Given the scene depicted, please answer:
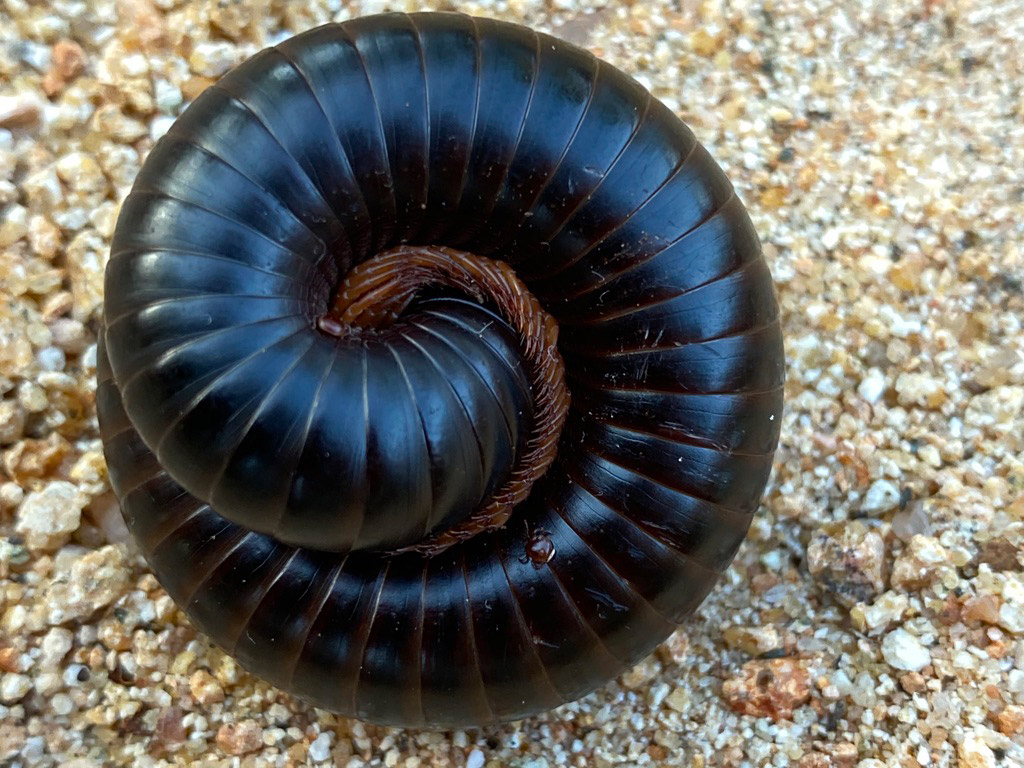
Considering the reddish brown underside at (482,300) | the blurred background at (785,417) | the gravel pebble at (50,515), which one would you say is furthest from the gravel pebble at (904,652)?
the gravel pebble at (50,515)

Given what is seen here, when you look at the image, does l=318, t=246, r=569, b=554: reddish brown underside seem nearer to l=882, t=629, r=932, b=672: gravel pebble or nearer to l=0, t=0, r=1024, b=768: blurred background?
l=0, t=0, r=1024, b=768: blurred background

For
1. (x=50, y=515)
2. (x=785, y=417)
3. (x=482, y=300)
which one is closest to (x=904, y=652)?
(x=785, y=417)

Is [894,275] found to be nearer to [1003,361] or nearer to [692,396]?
[1003,361]

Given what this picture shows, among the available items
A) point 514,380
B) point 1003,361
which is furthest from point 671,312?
point 1003,361

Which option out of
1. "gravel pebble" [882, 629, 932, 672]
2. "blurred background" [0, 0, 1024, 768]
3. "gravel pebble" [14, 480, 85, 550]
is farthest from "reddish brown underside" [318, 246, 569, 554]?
"gravel pebble" [882, 629, 932, 672]

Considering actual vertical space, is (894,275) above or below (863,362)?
above

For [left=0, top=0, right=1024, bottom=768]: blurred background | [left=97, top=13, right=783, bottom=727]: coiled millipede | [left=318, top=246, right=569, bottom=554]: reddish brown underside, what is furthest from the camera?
[left=0, top=0, right=1024, bottom=768]: blurred background
